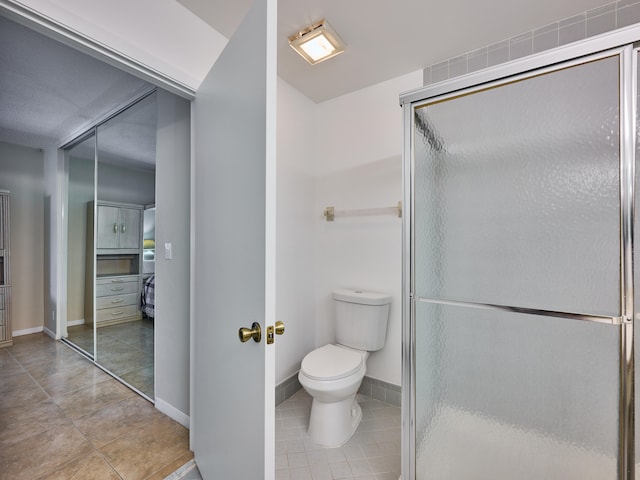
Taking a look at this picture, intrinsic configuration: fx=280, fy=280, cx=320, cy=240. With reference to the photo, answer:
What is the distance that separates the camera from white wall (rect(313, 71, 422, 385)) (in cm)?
211

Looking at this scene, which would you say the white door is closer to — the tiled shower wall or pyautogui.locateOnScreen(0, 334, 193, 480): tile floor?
pyautogui.locateOnScreen(0, 334, 193, 480): tile floor

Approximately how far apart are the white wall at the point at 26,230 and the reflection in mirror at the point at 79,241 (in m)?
0.75

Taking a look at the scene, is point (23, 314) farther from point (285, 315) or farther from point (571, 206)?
point (571, 206)

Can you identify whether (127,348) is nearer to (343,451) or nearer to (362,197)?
(343,451)

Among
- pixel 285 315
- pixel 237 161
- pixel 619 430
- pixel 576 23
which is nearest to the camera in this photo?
pixel 619 430

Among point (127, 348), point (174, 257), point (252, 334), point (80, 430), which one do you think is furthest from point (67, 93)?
point (252, 334)

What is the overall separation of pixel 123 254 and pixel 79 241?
80 centimetres

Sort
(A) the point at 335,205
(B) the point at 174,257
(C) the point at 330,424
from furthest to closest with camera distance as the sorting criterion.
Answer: (A) the point at 335,205 → (B) the point at 174,257 → (C) the point at 330,424

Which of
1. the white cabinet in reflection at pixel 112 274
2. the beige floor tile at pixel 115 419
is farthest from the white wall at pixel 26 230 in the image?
the beige floor tile at pixel 115 419

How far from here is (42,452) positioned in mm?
1545

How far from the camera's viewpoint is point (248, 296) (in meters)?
0.97

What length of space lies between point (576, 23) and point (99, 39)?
2384 mm

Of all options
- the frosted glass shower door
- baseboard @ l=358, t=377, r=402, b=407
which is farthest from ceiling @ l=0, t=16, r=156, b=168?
baseboard @ l=358, t=377, r=402, b=407

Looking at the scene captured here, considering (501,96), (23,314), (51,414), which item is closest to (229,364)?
(501,96)
